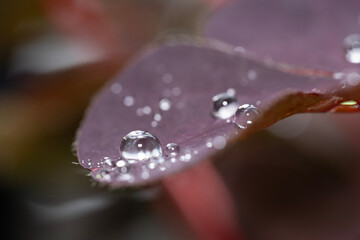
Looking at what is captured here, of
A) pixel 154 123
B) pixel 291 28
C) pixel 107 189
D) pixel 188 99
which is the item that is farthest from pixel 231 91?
pixel 107 189

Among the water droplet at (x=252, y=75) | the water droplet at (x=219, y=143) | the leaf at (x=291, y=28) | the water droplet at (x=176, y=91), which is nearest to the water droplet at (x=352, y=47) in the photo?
the leaf at (x=291, y=28)

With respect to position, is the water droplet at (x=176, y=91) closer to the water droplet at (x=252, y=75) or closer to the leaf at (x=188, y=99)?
the leaf at (x=188, y=99)

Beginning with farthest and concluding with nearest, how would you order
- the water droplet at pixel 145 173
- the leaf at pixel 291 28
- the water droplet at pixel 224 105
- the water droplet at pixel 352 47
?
the leaf at pixel 291 28 < the water droplet at pixel 352 47 < the water droplet at pixel 224 105 < the water droplet at pixel 145 173

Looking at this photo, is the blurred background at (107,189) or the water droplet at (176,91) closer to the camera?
the water droplet at (176,91)

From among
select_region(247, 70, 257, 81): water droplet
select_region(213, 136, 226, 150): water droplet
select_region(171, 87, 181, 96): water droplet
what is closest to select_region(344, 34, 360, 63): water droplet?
select_region(247, 70, 257, 81): water droplet

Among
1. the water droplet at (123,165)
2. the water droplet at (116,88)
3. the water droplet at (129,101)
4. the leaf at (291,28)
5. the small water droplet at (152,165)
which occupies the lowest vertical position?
the small water droplet at (152,165)

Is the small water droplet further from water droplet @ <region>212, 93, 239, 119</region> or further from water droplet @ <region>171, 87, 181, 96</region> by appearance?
water droplet @ <region>171, 87, 181, 96</region>

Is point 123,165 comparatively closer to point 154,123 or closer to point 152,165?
point 152,165

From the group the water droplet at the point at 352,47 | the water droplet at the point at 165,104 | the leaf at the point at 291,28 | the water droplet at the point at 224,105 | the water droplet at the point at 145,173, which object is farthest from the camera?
the leaf at the point at 291,28
